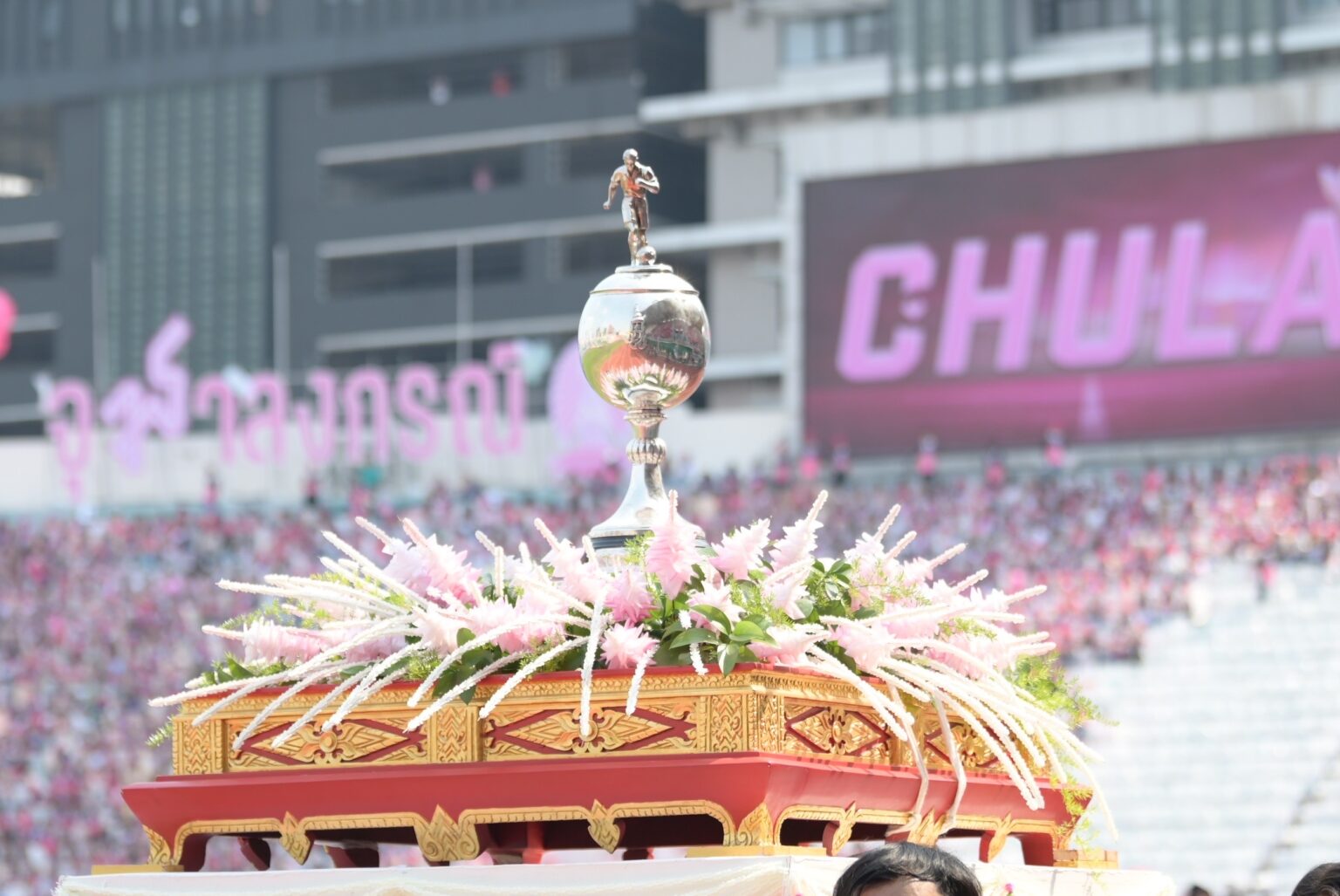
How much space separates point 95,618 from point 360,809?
39.5 m

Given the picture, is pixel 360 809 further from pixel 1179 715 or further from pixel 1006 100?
pixel 1006 100

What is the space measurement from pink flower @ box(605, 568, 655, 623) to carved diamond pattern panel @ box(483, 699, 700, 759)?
21cm

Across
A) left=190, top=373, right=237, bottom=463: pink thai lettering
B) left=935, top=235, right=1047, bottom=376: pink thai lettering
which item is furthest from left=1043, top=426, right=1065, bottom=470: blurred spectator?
left=190, top=373, right=237, bottom=463: pink thai lettering

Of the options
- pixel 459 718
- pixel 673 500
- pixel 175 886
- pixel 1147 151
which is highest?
pixel 1147 151

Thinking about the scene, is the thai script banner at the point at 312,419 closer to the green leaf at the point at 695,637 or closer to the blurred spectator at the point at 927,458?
the blurred spectator at the point at 927,458

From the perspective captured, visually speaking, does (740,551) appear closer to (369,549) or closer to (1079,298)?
(369,549)

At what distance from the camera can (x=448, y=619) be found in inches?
207

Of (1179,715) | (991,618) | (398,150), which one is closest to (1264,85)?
(1179,715)

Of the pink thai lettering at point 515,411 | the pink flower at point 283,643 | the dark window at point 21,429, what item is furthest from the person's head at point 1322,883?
the dark window at point 21,429

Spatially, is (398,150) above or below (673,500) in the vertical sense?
above

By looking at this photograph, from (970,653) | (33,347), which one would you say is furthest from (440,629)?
(33,347)

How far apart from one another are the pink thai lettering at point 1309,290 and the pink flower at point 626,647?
45722 mm

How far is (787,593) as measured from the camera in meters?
5.21

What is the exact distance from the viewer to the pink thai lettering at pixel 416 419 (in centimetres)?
6019
